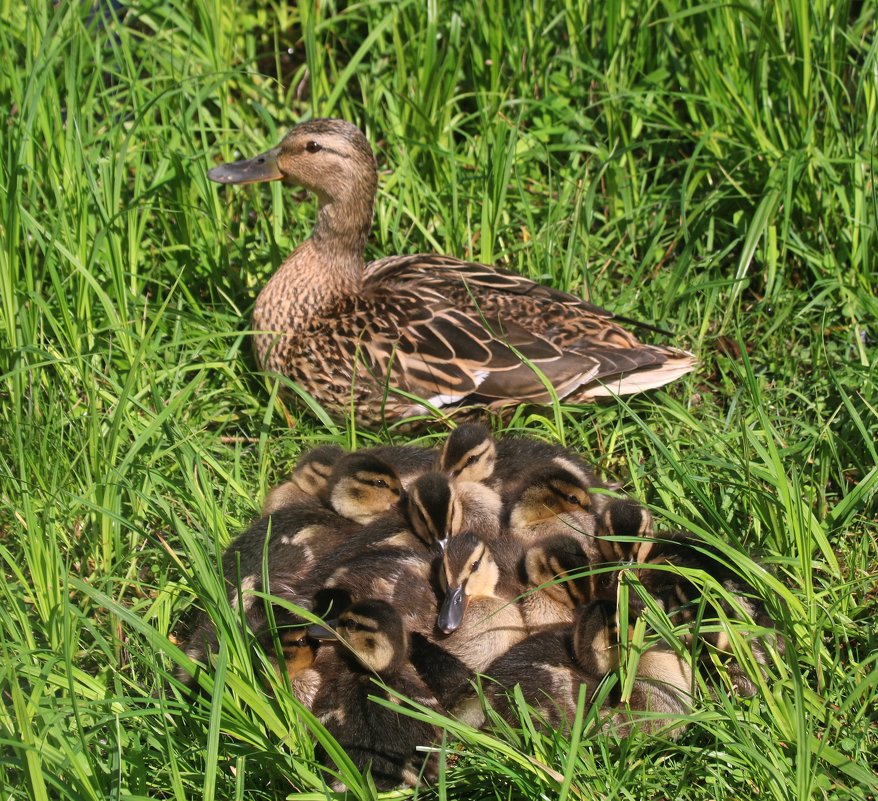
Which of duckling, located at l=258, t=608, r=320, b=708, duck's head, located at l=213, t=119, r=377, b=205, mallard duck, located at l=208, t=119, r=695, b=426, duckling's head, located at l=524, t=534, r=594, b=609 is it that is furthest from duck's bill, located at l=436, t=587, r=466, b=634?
duck's head, located at l=213, t=119, r=377, b=205

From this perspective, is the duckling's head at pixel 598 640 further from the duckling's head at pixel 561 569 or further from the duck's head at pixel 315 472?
the duck's head at pixel 315 472

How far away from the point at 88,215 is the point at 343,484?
5.66 feet

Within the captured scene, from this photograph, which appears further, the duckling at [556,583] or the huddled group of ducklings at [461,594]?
the duckling at [556,583]

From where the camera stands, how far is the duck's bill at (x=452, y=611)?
2889 millimetres

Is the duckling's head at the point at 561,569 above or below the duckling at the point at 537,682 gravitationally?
above

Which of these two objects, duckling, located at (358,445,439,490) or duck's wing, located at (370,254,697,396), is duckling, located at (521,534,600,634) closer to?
duckling, located at (358,445,439,490)

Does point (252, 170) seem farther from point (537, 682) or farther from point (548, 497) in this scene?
point (537, 682)

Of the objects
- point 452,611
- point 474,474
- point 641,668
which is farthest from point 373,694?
point 474,474

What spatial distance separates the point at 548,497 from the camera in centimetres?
326

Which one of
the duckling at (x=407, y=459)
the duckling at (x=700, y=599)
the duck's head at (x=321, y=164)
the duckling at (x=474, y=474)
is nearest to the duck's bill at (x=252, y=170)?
the duck's head at (x=321, y=164)

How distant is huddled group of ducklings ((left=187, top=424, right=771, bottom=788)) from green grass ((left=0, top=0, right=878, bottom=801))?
0.12 m

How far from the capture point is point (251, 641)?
2717mm

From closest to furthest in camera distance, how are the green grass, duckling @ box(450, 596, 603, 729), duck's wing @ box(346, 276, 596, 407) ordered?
the green grass → duckling @ box(450, 596, 603, 729) → duck's wing @ box(346, 276, 596, 407)

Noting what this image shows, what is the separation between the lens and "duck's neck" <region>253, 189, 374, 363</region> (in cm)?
433
